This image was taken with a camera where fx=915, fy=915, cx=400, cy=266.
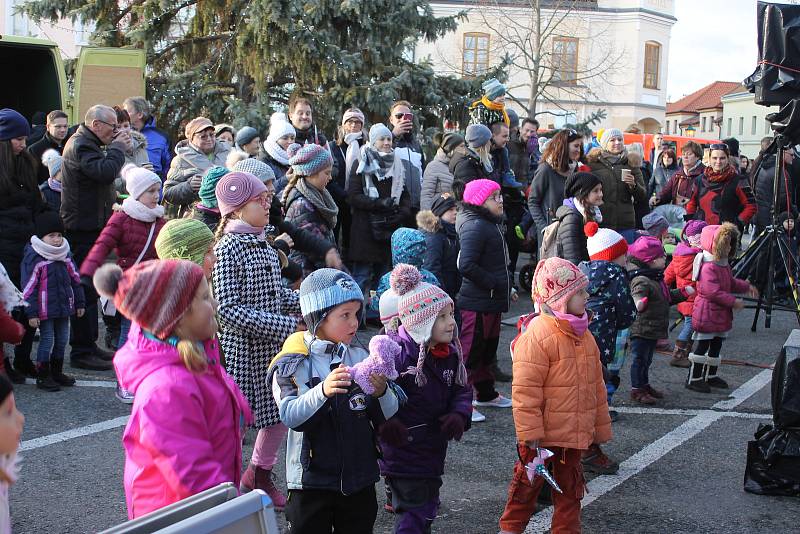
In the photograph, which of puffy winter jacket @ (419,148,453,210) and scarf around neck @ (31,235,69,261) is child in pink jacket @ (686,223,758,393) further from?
scarf around neck @ (31,235,69,261)

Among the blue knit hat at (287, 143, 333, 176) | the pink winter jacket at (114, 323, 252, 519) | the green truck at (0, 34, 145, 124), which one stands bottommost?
the pink winter jacket at (114, 323, 252, 519)

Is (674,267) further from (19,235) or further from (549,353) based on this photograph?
(19,235)

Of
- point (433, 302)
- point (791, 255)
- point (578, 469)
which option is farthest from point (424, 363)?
point (791, 255)

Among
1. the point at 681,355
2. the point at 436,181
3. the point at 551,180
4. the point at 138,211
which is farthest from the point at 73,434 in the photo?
the point at 681,355

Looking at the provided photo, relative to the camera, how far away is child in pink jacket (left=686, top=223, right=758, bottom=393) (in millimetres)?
7934

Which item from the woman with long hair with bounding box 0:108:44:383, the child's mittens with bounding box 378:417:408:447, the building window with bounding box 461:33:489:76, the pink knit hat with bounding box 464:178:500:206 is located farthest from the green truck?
the building window with bounding box 461:33:489:76

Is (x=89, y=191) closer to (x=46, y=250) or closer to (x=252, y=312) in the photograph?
(x=46, y=250)

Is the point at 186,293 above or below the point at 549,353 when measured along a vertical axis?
above

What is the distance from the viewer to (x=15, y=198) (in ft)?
25.1

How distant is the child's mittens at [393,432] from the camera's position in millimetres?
3934

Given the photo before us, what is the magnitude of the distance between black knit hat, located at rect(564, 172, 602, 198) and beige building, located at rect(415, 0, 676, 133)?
1243 inches

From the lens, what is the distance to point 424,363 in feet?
14.3

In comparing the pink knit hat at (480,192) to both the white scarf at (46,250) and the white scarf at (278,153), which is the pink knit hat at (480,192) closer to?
the white scarf at (278,153)

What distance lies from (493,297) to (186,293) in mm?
4213
